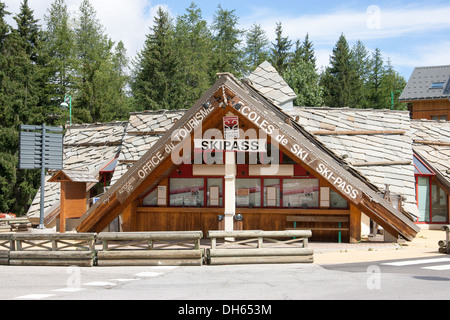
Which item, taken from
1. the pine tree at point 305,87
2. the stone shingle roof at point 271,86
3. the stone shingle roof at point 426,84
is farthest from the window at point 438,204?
the pine tree at point 305,87

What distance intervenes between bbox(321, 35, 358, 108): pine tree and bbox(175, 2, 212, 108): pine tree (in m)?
13.5

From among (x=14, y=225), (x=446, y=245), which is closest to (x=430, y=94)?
(x=446, y=245)

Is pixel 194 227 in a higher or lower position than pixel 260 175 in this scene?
lower

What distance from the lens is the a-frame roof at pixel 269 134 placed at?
15938 millimetres

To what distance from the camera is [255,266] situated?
13164 millimetres

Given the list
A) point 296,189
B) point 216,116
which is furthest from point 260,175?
point 216,116

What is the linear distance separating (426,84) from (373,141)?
72.0 ft

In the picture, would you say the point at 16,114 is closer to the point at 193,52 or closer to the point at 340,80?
the point at 193,52

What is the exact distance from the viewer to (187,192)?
18844 mm

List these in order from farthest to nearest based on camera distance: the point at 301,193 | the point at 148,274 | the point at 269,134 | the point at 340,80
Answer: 1. the point at 340,80
2. the point at 301,193
3. the point at 269,134
4. the point at 148,274

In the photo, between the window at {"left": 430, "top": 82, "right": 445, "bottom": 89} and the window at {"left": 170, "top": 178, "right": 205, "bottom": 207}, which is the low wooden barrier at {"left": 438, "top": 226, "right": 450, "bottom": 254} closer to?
the window at {"left": 170, "top": 178, "right": 205, "bottom": 207}
